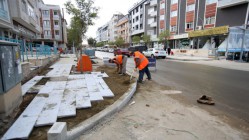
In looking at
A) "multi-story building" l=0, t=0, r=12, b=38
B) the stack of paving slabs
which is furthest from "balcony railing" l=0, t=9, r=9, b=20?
the stack of paving slabs

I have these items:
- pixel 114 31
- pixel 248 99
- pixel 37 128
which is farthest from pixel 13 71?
pixel 114 31

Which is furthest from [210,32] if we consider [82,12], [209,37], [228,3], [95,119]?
[95,119]

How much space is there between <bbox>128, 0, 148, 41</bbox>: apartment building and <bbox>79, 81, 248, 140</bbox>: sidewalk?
46.7 meters

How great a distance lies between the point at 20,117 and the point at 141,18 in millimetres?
50837

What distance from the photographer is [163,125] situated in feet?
10.5

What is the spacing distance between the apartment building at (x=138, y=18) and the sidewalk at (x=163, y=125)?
153ft

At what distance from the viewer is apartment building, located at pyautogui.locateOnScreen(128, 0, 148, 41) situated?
4840 cm

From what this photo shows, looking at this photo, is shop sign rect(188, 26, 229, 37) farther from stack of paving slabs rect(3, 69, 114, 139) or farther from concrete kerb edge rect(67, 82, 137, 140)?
concrete kerb edge rect(67, 82, 137, 140)

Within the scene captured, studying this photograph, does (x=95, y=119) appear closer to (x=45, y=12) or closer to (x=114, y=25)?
(x=45, y=12)

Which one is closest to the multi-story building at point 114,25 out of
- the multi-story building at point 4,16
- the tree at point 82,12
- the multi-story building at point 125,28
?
the multi-story building at point 125,28

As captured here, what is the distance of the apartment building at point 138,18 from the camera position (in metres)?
48.4

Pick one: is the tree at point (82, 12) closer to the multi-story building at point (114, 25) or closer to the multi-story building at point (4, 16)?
the multi-story building at point (4, 16)

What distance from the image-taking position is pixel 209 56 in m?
22.1

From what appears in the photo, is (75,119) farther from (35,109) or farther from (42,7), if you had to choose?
(42,7)
